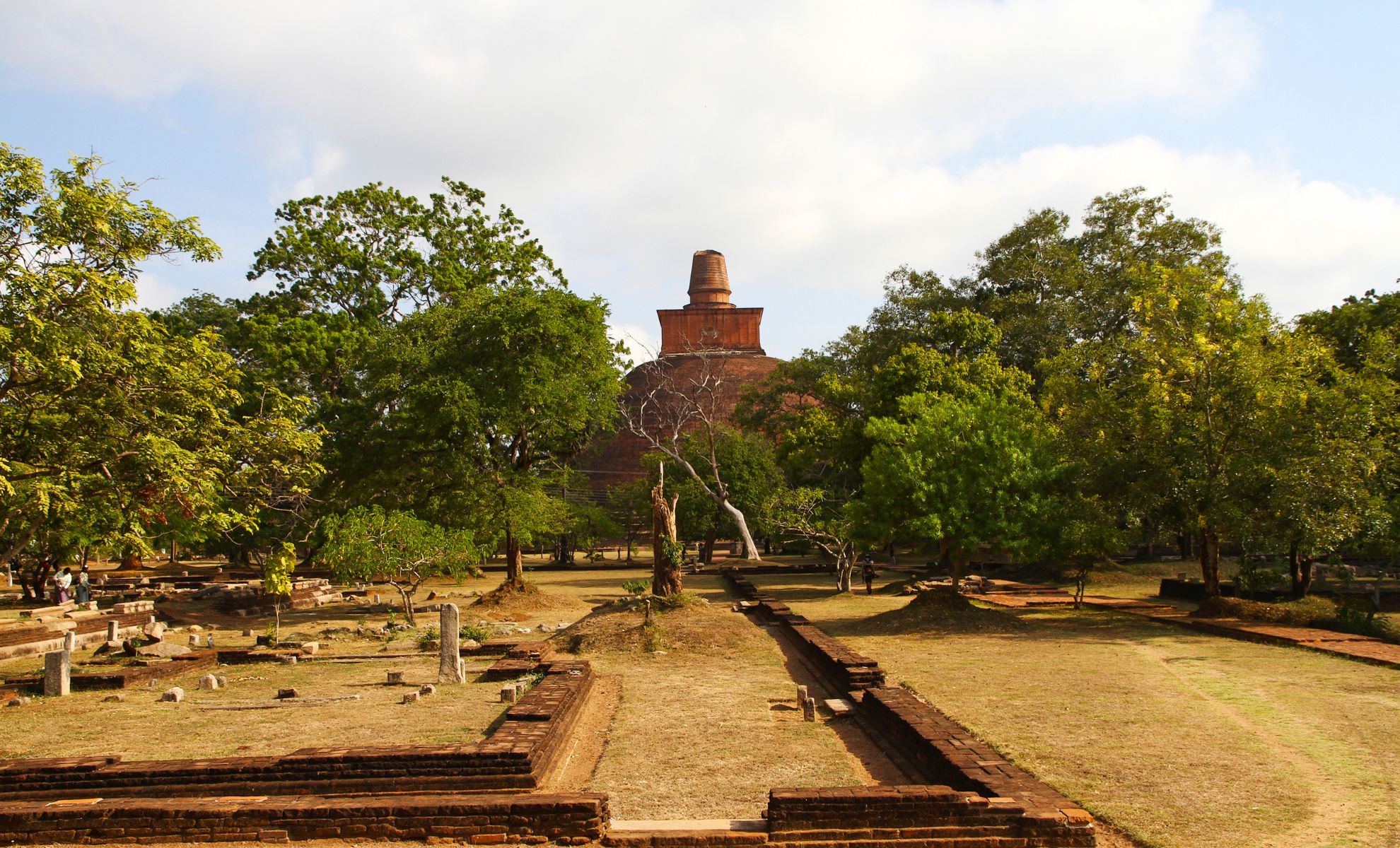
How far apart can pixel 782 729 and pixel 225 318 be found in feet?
104

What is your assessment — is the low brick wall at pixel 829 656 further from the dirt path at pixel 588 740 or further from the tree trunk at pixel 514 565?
the tree trunk at pixel 514 565

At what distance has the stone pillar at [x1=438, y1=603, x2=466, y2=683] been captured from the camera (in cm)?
1133

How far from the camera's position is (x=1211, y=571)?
1594cm

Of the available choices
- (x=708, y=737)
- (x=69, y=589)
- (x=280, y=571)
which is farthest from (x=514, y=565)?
(x=708, y=737)

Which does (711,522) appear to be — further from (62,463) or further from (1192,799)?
(1192,799)

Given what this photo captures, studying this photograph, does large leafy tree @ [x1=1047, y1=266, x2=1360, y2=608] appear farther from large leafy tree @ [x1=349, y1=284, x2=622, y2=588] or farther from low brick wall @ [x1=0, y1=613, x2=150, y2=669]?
low brick wall @ [x1=0, y1=613, x2=150, y2=669]

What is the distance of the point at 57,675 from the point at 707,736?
7922 mm

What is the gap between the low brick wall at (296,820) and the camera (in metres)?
5.64

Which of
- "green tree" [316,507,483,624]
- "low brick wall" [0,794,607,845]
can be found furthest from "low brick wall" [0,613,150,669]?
"low brick wall" [0,794,607,845]

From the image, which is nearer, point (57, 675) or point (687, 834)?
point (687, 834)

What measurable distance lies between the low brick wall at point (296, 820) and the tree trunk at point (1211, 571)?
41.6 ft

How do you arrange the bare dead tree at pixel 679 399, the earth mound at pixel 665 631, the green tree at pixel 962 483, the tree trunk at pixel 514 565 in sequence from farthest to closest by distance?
the bare dead tree at pixel 679 399 < the tree trunk at pixel 514 565 < the green tree at pixel 962 483 < the earth mound at pixel 665 631

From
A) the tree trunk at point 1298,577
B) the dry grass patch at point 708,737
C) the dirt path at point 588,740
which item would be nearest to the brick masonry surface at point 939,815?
the dry grass patch at point 708,737

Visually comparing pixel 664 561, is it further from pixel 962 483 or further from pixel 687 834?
pixel 687 834
